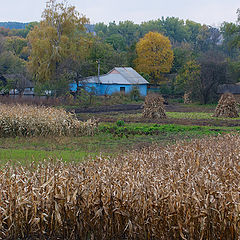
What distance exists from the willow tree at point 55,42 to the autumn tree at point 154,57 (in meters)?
14.4

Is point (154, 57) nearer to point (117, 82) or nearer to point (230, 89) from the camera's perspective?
point (117, 82)

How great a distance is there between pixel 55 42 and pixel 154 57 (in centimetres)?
2074

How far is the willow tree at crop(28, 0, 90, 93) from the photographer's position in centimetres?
4622

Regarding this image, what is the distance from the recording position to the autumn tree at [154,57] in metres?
64.0

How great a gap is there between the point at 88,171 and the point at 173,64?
61.3 meters

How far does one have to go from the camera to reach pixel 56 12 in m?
49.7

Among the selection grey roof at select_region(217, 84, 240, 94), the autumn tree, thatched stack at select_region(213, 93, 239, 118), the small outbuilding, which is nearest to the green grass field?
thatched stack at select_region(213, 93, 239, 118)

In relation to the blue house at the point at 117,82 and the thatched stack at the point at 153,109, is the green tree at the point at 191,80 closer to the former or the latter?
the blue house at the point at 117,82

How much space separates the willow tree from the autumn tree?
47.1ft

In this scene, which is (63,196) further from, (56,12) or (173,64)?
(173,64)

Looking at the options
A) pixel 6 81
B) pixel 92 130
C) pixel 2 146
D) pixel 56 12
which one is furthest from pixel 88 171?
pixel 56 12

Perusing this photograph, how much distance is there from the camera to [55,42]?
47.7 metres

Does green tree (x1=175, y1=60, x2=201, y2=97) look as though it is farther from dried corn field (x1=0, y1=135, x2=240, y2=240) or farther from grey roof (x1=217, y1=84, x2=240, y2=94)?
dried corn field (x1=0, y1=135, x2=240, y2=240)

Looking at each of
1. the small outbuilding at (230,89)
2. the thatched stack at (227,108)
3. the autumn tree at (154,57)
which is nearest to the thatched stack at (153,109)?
the thatched stack at (227,108)
